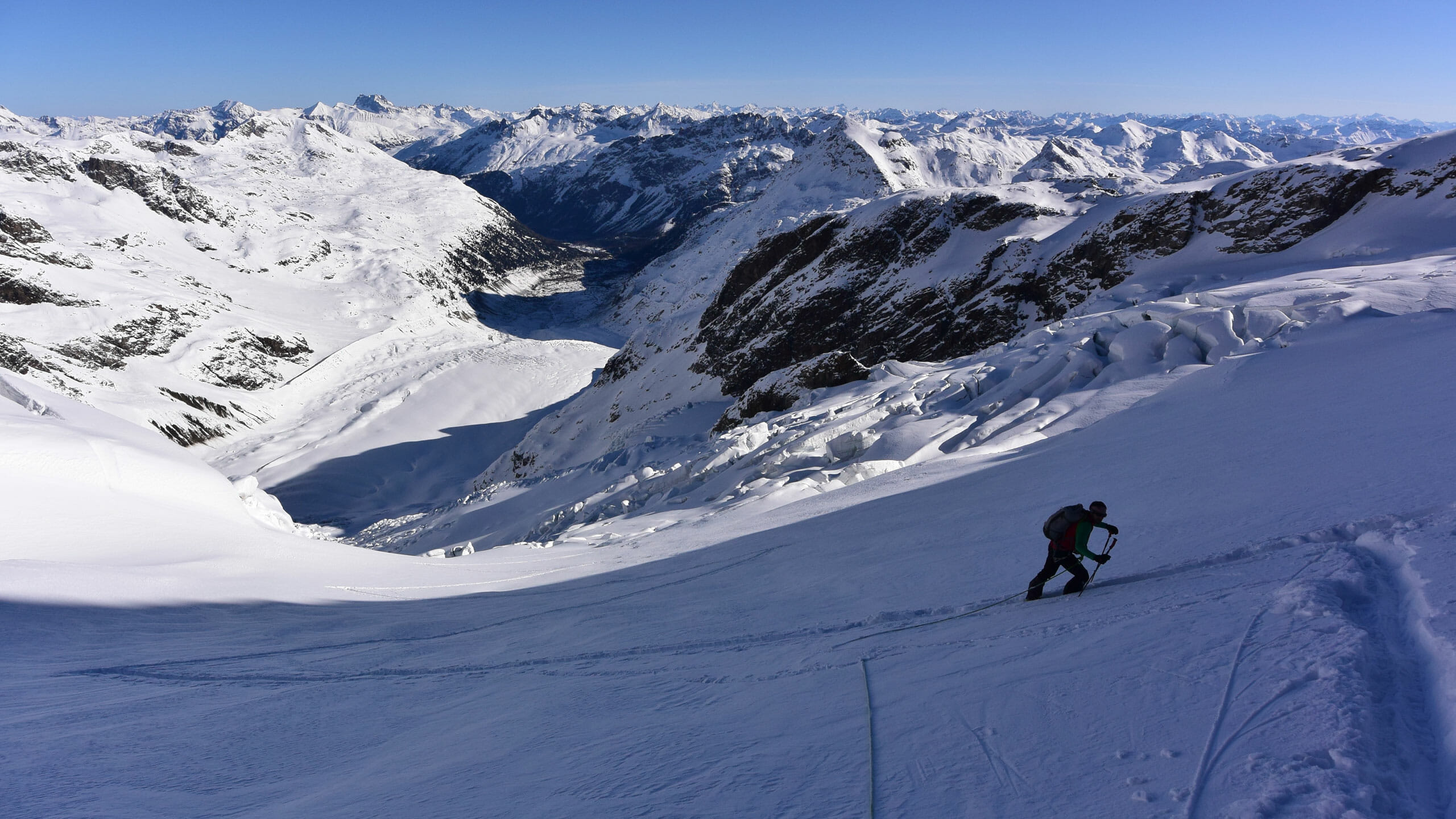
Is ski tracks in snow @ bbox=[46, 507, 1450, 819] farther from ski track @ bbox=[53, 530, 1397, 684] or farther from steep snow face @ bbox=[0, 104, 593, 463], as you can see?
steep snow face @ bbox=[0, 104, 593, 463]

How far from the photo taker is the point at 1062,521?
22.5 feet

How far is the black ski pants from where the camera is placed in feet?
22.4

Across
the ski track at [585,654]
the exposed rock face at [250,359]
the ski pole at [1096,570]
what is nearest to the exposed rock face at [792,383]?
the ski pole at [1096,570]

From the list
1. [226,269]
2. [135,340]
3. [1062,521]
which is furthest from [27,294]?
[1062,521]

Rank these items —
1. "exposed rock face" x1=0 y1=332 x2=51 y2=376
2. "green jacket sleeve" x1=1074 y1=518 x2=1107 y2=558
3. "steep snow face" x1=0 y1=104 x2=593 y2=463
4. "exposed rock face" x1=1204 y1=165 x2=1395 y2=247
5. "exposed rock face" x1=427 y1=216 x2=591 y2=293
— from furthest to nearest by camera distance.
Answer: "exposed rock face" x1=427 y1=216 x2=591 y2=293 < "steep snow face" x1=0 y1=104 x2=593 y2=463 < "exposed rock face" x1=0 y1=332 x2=51 y2=376 < "exposed rock face" x1=1204 y1=165 x2=1395 y2=247 < "green jacket sleeve" x1=1074 y1=518 x2=1107 y2=558

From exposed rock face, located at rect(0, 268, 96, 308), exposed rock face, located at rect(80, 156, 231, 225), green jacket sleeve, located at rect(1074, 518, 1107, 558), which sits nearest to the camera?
green jacket sleeve, located at rect(1074, 518, 1107, 558)

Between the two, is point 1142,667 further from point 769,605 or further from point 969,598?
point 769,605

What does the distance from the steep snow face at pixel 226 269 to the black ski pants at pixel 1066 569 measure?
249 ft

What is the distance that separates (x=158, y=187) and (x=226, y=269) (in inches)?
911

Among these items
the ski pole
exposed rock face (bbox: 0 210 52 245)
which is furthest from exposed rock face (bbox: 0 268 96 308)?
the ski pole

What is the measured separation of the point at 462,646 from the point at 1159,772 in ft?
25.6

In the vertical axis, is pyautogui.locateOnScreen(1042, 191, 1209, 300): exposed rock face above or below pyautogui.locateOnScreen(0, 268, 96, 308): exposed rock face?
below

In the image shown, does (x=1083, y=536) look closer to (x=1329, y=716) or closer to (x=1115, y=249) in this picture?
(x=1329, y=716)

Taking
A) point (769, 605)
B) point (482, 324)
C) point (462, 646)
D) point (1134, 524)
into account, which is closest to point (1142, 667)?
point (1134, 524)
